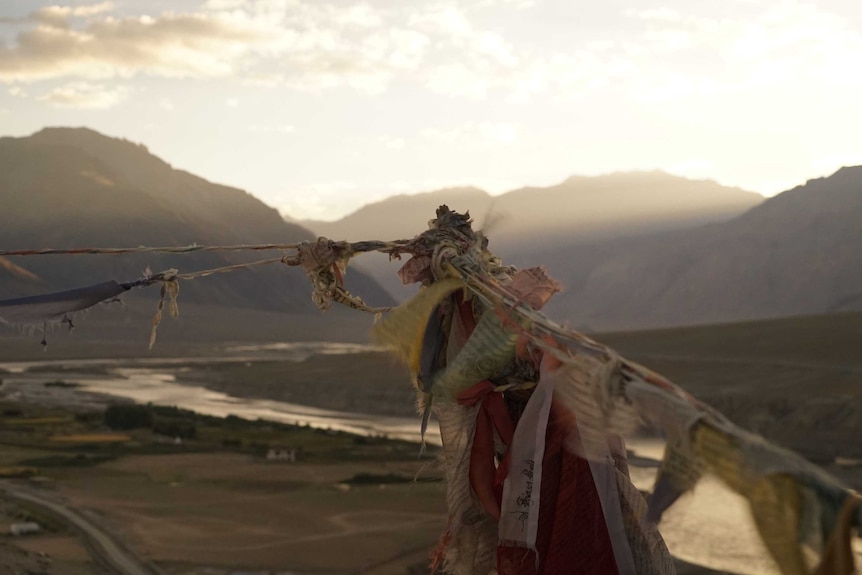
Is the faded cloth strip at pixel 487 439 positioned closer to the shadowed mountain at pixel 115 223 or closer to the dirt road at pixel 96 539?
the dirt road at pixel 96 539

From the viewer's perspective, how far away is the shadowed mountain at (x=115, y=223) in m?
108

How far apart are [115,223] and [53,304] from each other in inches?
4885

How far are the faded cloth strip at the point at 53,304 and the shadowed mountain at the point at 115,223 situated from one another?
3569 inches

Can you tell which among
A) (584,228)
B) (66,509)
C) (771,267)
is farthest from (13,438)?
(584,228)

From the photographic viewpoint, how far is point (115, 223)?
122 meters

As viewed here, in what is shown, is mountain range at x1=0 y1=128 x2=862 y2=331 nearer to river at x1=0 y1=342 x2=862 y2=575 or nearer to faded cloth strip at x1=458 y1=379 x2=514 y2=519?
river at x1=0 y1=342 x2=862 y2=575

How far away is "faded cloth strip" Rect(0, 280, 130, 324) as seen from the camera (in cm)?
349

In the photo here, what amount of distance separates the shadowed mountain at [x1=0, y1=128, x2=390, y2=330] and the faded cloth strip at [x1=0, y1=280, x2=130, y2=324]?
297 feet

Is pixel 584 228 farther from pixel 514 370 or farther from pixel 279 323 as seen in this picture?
pixel 514 370

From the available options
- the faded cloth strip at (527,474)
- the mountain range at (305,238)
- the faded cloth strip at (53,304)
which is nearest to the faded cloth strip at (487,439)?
the faded cloth strip at (527,474)

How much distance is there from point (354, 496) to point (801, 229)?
98.5 metres

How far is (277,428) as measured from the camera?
31.3m

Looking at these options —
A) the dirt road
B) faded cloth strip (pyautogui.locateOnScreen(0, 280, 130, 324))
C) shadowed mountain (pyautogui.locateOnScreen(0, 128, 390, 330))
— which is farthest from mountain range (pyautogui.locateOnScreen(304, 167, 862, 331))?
faded cloth strip (pyautogui.locateOnScreen(0, 280, 130, 324))

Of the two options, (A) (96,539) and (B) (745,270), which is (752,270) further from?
(A) (96,539)
